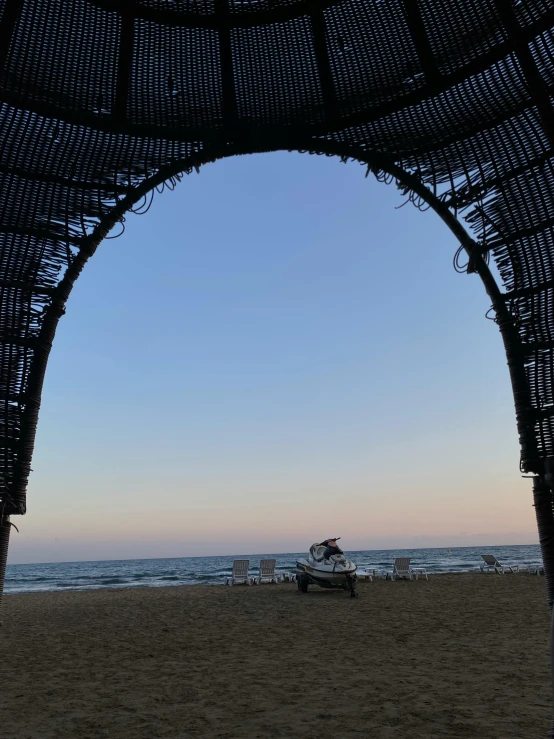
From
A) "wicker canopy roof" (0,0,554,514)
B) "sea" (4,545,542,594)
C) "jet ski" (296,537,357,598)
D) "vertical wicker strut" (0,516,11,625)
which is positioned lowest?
"sea" (4,545,542,594)

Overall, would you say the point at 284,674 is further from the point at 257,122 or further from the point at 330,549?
the point at 330,549

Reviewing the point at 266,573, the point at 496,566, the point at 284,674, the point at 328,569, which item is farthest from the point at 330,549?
the point at 496,566

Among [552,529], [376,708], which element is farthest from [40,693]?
[552,529]

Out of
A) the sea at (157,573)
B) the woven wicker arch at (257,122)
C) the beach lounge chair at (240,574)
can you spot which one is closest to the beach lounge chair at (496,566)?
the sea at (157,573)

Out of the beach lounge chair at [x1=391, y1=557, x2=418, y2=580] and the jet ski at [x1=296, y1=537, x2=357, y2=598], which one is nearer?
Result: the jet ski at [x1=296, y1=537, x2=357, y2=598]

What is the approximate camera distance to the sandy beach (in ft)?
13.8

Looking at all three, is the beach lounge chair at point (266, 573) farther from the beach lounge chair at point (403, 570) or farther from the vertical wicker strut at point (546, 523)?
the vertical wicker strut at point (546, 523)

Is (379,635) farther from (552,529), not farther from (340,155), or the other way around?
(340,155)

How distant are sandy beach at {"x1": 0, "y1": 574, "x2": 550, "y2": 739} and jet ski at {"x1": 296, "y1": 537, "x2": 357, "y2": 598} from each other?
281 cm

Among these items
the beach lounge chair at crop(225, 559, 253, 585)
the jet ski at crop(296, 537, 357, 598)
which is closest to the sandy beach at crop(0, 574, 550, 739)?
the jet ski at crop(296, 537, 357, 598)

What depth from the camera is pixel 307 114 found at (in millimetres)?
3988

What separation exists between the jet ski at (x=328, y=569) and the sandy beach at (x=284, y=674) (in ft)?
9.20

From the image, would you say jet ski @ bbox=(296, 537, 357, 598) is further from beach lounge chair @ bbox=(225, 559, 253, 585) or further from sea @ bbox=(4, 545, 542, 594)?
sea @ bbox=(4, 545, 542, 594)

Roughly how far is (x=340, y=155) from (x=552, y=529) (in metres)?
2.91
